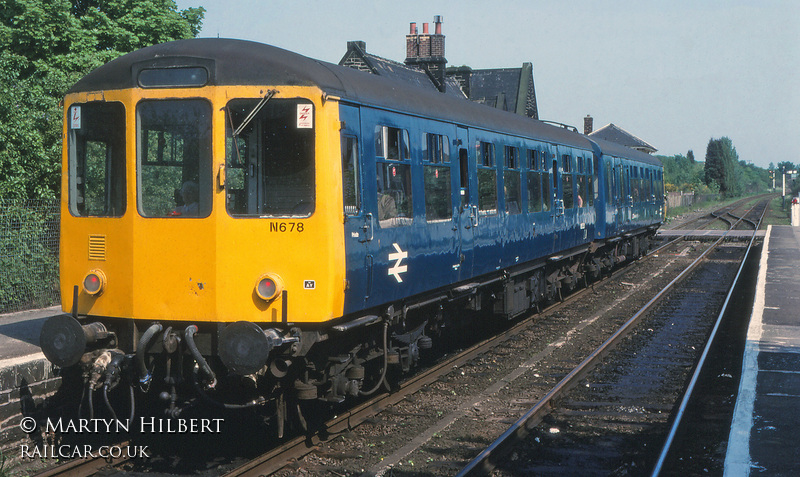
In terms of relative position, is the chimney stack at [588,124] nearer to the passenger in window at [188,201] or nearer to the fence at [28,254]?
the fence at [28,254]

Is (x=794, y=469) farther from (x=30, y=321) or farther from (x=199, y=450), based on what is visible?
(x=30, y=321)

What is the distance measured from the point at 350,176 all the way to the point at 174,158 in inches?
54.5

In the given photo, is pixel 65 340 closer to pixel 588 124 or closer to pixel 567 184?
pixel 567 184

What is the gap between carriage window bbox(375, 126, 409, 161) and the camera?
23.9 ft

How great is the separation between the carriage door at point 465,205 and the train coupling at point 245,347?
140 inches

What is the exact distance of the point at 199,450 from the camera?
23.1 feet

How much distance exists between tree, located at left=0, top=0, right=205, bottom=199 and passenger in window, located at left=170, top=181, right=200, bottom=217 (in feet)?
24.8

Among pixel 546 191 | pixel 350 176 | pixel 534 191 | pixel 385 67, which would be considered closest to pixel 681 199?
pixel 385 67

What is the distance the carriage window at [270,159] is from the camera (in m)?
6.28

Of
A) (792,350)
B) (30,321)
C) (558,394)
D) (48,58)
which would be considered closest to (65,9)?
(48,58)

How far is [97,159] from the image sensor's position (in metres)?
6.71

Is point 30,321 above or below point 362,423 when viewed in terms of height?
above

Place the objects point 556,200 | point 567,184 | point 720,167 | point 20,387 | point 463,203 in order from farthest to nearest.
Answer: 1. point 720,167
2. point 567,184
3. point 556,200
4. point 463,203
5. point 20,387

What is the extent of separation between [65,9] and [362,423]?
45.0ft
